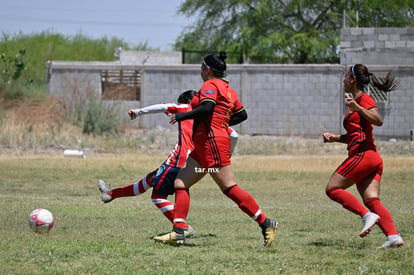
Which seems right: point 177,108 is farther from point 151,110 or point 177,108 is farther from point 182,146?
point 182,146

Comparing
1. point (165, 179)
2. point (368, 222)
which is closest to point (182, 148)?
point (165, 179)

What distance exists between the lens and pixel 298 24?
43.6 m

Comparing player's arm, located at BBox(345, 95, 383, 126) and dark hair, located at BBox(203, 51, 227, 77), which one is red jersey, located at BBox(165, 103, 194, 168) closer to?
dark hair, located at BBox(203, 51, 227, 77)

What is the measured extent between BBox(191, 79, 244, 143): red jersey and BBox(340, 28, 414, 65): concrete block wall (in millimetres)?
22150

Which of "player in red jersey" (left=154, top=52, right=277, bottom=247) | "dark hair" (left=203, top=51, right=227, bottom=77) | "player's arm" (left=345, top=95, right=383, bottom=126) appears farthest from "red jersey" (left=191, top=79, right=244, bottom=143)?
"player's arm" (left=345, top=95, right=383, bottom=126)

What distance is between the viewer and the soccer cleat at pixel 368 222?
25.3 ft

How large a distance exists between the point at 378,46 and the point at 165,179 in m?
22.7

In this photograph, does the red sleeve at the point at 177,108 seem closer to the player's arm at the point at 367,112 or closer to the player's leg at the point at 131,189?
the player's leg at the point at 131,189

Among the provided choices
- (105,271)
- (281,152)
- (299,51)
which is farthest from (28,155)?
(299,51)

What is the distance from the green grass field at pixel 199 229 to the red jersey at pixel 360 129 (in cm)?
106

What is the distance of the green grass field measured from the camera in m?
7.02

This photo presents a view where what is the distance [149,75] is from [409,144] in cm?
1047

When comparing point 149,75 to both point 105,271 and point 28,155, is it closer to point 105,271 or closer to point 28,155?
point 28,155

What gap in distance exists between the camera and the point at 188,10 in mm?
46062
